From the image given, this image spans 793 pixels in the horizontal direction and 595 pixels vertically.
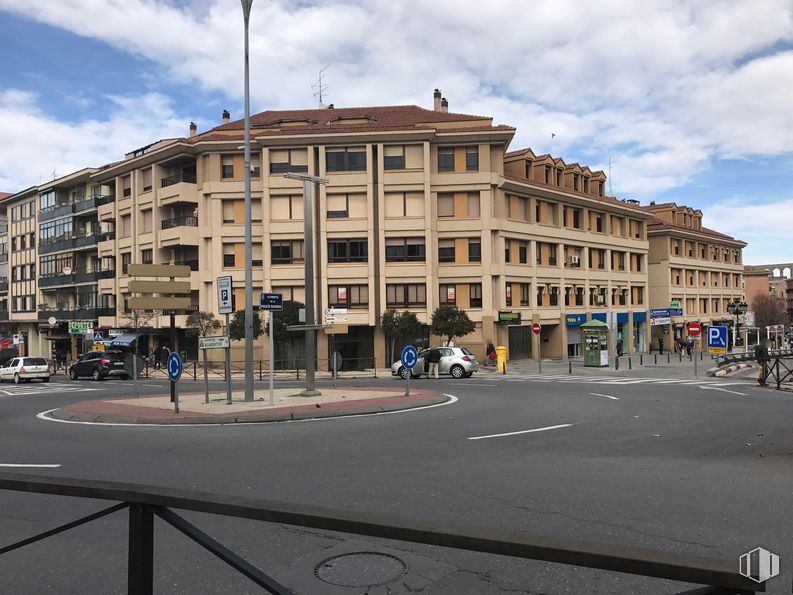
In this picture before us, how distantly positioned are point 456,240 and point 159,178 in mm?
22446

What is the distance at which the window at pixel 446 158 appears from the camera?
41.8 m

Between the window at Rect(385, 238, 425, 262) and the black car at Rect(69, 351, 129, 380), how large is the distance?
17.3 metres

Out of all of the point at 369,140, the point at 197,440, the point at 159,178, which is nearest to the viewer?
the point at 197,440

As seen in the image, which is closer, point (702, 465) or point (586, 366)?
point (702, 465)

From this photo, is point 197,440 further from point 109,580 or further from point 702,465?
point 702,465

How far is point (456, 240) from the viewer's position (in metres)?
42.0

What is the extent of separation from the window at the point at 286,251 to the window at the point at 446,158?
10.6 metres

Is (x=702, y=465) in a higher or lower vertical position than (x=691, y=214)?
lower

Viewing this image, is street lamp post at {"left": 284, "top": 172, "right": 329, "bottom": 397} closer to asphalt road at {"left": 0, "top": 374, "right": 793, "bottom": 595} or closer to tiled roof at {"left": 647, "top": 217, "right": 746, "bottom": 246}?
asphalt road at {"left": 0, "top": 374, "right": 793, "bottom": 595}

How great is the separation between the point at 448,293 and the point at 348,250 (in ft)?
23.7

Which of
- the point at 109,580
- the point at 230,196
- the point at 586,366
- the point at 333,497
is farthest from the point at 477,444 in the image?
the point at 230,196

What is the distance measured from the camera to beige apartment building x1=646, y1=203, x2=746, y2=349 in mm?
62594

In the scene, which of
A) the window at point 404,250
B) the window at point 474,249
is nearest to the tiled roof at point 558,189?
the window at point 474,249

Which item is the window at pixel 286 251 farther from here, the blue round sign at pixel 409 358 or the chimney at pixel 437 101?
the blue round sign at pixel 409 358
